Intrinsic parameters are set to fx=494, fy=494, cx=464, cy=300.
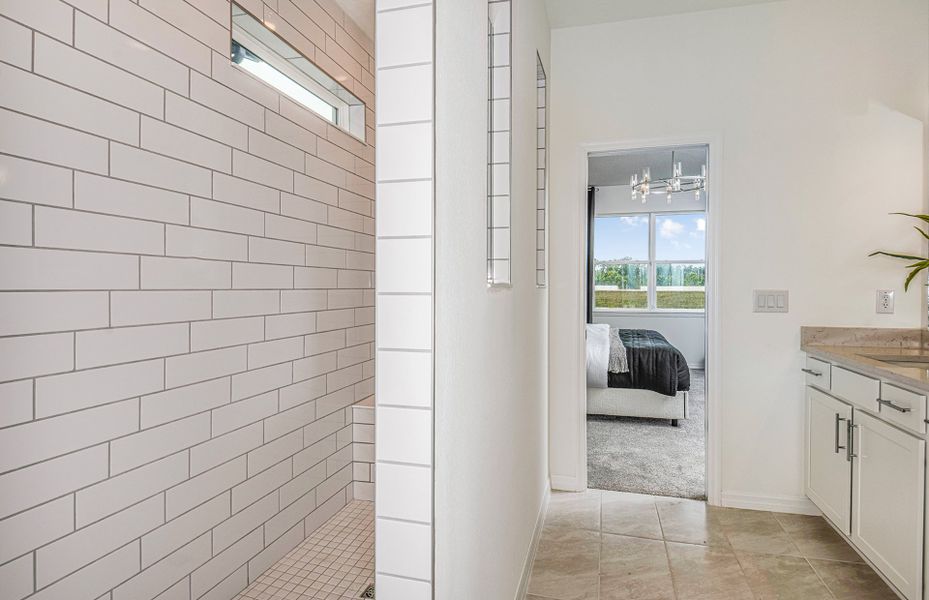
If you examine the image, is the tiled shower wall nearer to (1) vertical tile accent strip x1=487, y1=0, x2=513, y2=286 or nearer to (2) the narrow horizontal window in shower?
(2) the narrow horizontal window in shower

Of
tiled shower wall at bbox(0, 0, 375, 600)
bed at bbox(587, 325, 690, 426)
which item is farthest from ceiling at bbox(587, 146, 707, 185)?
tiled shower wall at bbox(0, 0, 375, 600)

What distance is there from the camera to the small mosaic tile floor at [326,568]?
1.57 m

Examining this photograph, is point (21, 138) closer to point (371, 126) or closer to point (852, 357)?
point (371, 126)

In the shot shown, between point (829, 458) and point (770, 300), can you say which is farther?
point (770, 300)

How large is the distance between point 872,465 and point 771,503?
0.87 meters

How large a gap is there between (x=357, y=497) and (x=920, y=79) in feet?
11.6

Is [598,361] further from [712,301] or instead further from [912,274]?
[912,274]

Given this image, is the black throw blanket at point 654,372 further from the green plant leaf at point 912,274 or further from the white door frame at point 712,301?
the green plant leaf at point 912,274

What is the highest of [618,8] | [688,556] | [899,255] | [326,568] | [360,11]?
[618,8]

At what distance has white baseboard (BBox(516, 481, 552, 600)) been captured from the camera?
1.98 meters

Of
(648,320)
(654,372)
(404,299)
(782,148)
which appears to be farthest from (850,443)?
(648,320)

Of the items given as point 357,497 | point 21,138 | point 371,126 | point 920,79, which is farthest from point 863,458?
point 21,138

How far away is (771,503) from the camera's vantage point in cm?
274

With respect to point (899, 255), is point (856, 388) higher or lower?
lower
